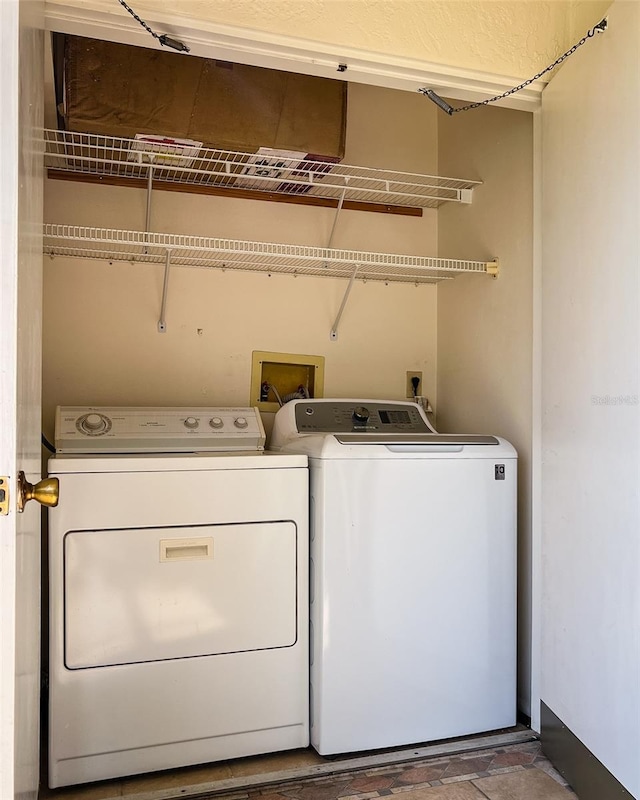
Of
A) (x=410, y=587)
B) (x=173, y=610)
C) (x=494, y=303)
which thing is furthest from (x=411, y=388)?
(x=173, y=610)

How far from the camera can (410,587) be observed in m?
1.99

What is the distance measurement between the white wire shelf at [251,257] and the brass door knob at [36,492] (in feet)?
4.04

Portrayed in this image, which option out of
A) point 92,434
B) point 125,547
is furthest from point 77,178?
point 125,547

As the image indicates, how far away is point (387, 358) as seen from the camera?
111 inches

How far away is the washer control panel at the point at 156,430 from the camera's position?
6.75 ft

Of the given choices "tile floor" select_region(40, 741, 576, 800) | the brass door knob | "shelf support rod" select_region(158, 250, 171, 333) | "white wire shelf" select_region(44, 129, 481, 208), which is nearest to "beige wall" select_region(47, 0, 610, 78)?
"white wire shelf" select_region(44, 129, 481, 208)

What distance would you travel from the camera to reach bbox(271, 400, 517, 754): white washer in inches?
75.9

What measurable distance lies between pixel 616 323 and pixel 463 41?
0.88 m

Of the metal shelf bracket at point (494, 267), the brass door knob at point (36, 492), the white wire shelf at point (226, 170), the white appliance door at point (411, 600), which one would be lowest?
the white appliance door at point (411, 600)

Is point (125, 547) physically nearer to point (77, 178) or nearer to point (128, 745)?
point (128, 745)

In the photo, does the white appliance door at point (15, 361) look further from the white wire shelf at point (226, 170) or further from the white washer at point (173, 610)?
the white wire shelf at point (226, 170)

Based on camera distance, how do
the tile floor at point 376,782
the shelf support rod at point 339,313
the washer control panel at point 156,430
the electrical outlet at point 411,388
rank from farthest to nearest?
1. the electrical outlet at point 411,388
2. the shelf support rod at point 339,313
3. the washer control panel at point 156,430
4. the tile floor at point 376,782

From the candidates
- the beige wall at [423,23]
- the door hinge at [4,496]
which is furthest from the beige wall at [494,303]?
the door hinge at [4,496]

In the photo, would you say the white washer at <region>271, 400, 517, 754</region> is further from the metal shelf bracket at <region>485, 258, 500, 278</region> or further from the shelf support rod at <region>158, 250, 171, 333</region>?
the shelf support rod at <region>158, 250, 171, 333</region>
